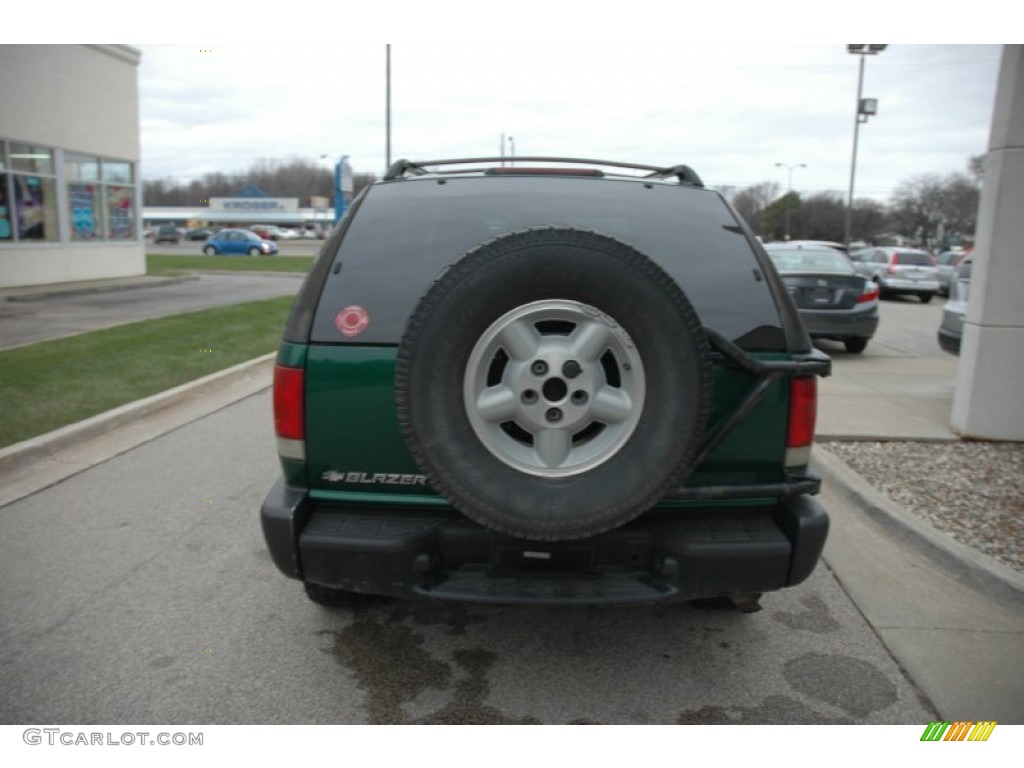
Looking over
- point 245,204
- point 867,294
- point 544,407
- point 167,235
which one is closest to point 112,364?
point 544,407

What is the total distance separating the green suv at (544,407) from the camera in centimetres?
235

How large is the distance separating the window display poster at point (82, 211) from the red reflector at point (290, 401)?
63.1 ft

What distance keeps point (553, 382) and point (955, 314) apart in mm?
6589

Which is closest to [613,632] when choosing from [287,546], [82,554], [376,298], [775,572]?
[775,572]

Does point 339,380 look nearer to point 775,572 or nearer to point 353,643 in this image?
point 353,643

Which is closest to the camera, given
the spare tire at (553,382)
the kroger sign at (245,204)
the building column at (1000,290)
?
the spare tire at (553,382)

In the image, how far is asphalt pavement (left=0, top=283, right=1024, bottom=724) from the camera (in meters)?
2.94

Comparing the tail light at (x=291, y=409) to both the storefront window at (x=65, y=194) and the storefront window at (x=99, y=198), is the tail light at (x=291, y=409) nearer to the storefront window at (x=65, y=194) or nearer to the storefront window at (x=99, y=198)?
the storefront window at (x=65, y=194)

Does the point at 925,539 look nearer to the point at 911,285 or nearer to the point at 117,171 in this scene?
the point at 911,285

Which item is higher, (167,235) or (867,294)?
(167,235)

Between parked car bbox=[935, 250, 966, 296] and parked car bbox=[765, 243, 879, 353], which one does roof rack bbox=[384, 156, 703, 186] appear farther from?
parked car bbox=[935, 250, 966, 296]

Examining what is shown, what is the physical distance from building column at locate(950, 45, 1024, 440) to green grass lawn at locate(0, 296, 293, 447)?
705 cm

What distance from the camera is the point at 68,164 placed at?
725 inches

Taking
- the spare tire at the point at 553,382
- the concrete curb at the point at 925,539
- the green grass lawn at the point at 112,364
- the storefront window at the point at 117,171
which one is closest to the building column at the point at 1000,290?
the concrete curb at the point at 925,539
